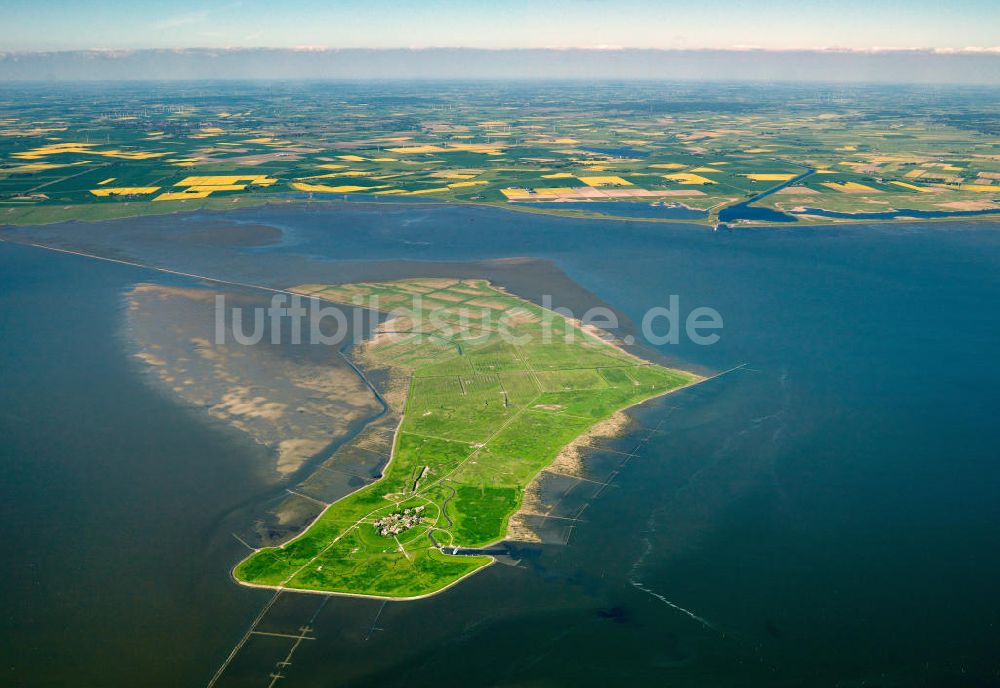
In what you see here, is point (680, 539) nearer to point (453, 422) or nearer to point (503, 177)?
point (453, 422)

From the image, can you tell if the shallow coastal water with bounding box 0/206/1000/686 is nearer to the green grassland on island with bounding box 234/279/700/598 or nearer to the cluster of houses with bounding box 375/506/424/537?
the green grassland on island with bounding box 234/279/700/598

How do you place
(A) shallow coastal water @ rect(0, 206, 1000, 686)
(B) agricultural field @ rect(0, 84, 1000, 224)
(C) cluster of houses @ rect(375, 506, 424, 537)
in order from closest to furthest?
(A) shallow coastal water @ rect(0, 206, 1000, 686) < (C) cluster of houses @ rect(375, 506, 424, 537) < (B) agricultural field @ rect(0, 84, 1000, 224)

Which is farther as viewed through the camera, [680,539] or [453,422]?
[453,422]

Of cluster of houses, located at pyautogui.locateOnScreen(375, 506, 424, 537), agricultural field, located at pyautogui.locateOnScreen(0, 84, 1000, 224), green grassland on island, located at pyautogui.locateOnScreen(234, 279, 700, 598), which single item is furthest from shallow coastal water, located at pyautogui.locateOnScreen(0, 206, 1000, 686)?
agricultural field, located at pyautogui.locateOnScreen(0, 84, 1000, 224)

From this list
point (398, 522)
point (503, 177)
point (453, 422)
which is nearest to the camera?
point (398, 522)

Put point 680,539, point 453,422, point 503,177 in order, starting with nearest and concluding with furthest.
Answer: point 680,539 < point 453,422 < point 503,177

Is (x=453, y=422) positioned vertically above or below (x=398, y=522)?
above

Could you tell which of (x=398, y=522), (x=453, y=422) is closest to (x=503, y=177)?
(x=453, y=422)

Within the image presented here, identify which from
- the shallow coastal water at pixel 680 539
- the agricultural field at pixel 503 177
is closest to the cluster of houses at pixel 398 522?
the shallow coastal water at pixel 680 539
